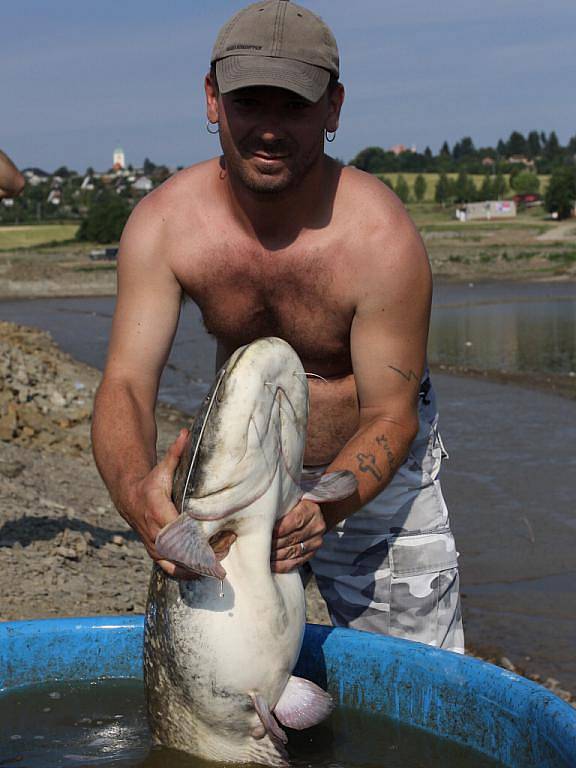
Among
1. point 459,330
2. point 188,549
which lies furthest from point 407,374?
point 459,330

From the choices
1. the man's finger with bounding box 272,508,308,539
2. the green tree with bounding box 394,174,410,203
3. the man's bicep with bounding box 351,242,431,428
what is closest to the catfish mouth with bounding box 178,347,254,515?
the man's finger with bounding box 272,508,308,539

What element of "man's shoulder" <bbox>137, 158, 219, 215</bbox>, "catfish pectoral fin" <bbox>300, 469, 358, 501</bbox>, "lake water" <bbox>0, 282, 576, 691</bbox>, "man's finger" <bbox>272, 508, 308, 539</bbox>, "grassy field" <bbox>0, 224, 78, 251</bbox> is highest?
"grassy field" <bbox>0, 224, 78, 251</bbox>

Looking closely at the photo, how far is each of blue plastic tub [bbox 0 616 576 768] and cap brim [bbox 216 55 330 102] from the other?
1478mm

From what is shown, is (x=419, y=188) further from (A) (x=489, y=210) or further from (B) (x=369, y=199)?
(B) (x=369, y=199)

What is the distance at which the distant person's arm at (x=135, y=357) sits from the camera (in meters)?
2.92

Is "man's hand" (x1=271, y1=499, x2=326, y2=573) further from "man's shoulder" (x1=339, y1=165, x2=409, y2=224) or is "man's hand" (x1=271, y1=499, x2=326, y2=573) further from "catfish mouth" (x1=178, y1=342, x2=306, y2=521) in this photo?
"man's shoulder" (x1=339, y1=165, x2=409, y2=224)

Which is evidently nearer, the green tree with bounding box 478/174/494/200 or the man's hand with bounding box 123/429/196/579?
the man's hand with bounding box 123/429/196/579

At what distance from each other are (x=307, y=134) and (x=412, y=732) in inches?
63.6

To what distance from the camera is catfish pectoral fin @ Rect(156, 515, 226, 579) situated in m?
2.35

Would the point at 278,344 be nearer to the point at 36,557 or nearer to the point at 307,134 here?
the point at 307,134

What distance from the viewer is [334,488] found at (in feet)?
8.60

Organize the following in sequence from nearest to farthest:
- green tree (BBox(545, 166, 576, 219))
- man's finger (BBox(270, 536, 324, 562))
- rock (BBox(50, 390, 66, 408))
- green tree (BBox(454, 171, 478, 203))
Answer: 1. man's finger (BBox(270, 536, 324, 562))
2. rock (BBox(50, 390, 66, 408))
3. green tree (BBox(545, 166, 576, 219))
4. green tree (BBox(454, 171, 478, 203))

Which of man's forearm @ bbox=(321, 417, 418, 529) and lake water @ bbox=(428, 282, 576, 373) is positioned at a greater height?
man's forearm @ bbox=(321, 417, 418, 529)

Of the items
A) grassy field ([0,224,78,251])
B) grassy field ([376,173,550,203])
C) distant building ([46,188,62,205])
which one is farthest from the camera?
distant building ([46,188,62,205])
